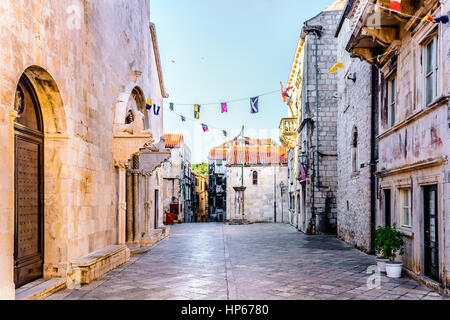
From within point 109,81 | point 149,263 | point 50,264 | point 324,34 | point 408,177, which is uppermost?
point 324,34

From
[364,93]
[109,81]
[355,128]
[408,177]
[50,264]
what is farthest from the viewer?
[355,128]

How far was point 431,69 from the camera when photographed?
316 inches

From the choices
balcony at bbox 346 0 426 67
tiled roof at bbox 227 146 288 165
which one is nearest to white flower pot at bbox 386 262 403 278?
balcony at bbox 346 0 426 67

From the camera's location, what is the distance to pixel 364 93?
13133mm

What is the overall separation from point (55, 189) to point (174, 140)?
33.6m

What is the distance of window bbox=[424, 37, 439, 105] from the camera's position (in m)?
7.75

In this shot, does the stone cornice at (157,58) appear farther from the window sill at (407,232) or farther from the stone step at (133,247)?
the window sill at (407,232)

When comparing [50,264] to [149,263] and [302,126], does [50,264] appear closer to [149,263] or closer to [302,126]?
[149,263]

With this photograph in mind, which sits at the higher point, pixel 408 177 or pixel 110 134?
pixel 110 134

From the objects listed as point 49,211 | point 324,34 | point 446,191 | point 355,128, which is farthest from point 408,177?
point 324,34

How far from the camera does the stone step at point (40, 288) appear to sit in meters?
6.33

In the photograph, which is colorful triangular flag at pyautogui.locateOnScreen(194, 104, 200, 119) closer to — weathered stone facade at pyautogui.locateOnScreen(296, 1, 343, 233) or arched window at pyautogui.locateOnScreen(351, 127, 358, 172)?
weathered stone facade at pyautogui.locateOnScreen(296, 1, 343, 233)

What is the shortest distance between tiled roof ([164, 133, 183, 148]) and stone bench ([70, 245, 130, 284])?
95.6ft

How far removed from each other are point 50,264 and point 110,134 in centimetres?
421
